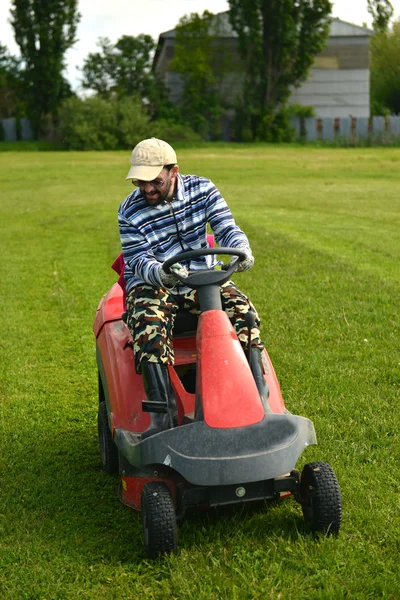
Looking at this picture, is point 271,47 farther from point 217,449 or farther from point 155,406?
point 217,449

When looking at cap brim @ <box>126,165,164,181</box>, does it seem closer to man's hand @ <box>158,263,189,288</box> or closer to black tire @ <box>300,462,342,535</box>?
man's hand @ <box>158,263,189,288</box>

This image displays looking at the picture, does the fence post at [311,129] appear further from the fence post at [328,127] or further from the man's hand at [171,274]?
the man's hand at [171,274]

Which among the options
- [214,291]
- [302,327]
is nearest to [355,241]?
[302,327]

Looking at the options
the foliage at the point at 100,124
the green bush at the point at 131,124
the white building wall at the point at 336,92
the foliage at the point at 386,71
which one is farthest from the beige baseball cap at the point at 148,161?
the foliage at the point at 386,71

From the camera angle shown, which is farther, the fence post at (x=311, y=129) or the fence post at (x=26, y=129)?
the fence post at (x=26, y=129)

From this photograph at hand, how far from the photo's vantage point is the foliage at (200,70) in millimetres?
42188

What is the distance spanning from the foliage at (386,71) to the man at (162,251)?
160 feet

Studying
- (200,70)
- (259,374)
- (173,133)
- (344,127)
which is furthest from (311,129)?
(259,374)

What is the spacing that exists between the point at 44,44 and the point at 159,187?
131 feet

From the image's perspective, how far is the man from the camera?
11.9 ft

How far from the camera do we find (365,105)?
1793 inches

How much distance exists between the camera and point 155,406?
3533mm

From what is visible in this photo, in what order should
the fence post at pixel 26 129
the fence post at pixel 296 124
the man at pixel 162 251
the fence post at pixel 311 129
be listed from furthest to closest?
the fence post at pixel 26 129
the fence post at pixel 296 124
the fence post at pixel 311 129
the man at pixel 162 251

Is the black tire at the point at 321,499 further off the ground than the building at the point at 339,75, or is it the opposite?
the building at the point at 339,75
